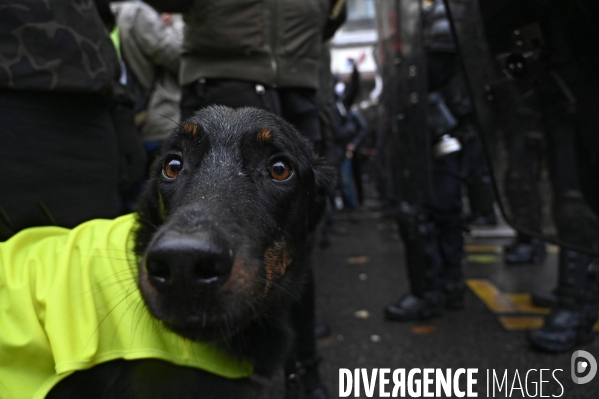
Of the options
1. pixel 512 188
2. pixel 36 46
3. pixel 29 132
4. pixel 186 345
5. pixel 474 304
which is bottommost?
pixel 474 304

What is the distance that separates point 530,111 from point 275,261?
5.04 ft

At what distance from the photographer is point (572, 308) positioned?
289cm

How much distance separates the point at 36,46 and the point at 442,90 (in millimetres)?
3196

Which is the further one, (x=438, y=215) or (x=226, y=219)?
(x=438, y=215)

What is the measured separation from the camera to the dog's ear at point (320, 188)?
2.02 metres

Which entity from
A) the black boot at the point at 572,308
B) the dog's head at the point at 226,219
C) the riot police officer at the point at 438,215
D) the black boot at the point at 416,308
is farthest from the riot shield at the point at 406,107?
the dog's head at the point at 226,219

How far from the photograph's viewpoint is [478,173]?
4484 millimetres

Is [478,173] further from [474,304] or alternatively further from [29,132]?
[29,132]

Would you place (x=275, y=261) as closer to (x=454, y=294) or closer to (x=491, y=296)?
(x=454, y=294)

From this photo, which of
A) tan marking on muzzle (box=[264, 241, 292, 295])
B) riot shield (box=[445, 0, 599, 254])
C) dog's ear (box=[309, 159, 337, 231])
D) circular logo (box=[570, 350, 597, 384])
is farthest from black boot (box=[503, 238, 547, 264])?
tan marking on muzzle (box=[264, 241, 292, 295])

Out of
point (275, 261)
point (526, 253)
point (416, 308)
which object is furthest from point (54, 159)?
point (526, 253)

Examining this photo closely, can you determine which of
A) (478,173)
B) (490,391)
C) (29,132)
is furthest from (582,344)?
(29,132)

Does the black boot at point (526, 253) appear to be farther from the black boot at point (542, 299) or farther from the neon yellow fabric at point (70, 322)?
the neon yellow fabric at point (70, 322)

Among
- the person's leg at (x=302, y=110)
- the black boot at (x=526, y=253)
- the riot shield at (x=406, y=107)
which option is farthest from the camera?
the black boot at (x=526, y=253)
